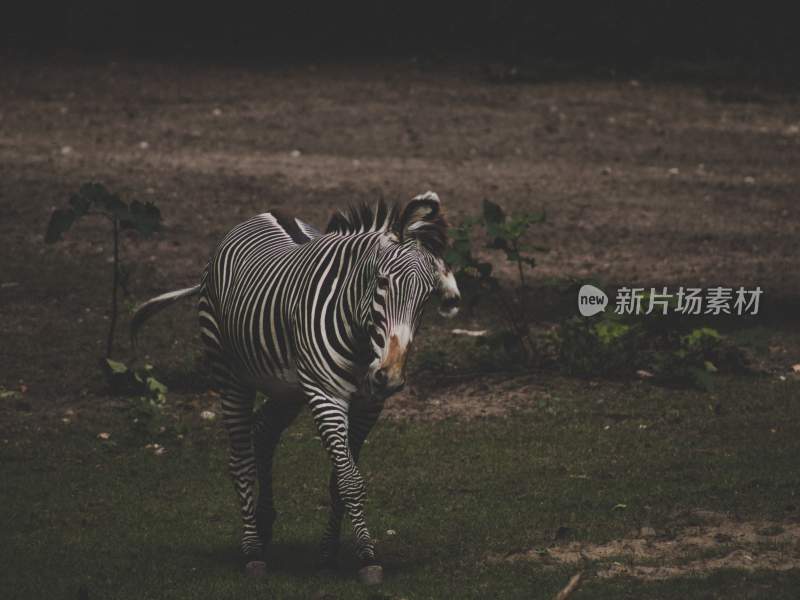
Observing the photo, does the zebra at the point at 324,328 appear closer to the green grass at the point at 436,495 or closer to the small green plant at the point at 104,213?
the green grass at the point at 436,495

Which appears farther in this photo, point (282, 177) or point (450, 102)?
point (450, 102)

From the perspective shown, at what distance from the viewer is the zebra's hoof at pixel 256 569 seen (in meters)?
7.25

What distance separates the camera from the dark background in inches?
910

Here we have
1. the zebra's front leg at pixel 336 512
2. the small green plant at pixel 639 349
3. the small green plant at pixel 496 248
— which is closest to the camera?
the zebra's front leg at pixel 336 512

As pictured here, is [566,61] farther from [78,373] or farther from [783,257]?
[78,373]

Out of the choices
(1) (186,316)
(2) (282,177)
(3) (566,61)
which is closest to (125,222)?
(1) (186,316)

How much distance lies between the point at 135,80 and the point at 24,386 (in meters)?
11.1

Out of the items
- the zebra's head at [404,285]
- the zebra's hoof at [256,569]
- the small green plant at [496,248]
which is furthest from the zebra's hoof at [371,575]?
the small green plant at [496,248]

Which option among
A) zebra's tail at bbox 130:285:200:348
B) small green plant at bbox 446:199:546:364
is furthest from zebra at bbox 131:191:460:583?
small green plant at bbox 446:199:546:364

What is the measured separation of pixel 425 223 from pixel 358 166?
35.3 ft

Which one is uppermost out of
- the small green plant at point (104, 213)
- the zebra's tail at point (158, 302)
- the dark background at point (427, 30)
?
the dark background at point (427, 30)

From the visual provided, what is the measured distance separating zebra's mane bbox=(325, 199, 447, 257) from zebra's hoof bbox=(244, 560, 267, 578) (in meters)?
1.80

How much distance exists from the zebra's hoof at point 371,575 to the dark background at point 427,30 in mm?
16869

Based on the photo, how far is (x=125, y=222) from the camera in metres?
10.6
